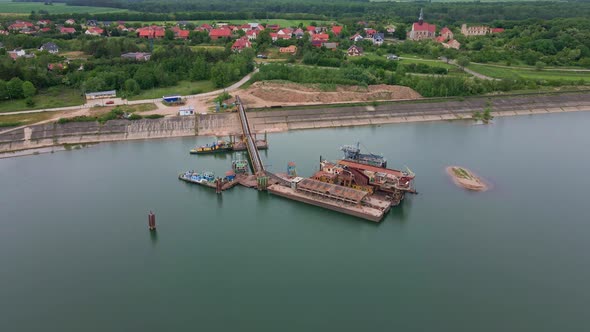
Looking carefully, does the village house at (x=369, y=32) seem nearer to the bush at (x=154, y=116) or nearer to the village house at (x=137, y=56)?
the village house at (x=137, y=56)

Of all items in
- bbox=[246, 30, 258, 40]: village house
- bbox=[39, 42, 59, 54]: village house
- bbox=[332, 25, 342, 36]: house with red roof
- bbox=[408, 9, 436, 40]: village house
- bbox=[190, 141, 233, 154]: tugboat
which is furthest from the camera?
bbox=[332, 25, 342, 36]: house with red roof

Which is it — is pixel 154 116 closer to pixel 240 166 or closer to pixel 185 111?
pixel 185 111

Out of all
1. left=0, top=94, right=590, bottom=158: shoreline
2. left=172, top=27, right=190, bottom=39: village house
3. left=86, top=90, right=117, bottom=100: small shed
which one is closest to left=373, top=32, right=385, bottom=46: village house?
left=0, top=94, right=590, bottom=158: shoreline

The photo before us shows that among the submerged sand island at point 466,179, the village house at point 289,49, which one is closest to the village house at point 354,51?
the village house at point 289,49

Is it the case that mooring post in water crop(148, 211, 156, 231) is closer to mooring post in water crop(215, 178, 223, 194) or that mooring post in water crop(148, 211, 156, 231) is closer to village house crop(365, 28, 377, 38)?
mooring post in water crop(215, 178, 223, 194)

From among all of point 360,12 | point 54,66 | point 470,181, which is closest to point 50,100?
point 54,66

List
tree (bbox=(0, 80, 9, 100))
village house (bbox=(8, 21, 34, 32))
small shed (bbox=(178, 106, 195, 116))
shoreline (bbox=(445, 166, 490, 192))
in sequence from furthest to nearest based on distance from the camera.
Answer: village house (bbox=(8, 21, 34, 32))
tree (bbox=(0, 80, 9, 100))
small shed (bbox=(178, 106, 195, 116))
shoreline (bbox=(445, 166, 490, 192))
